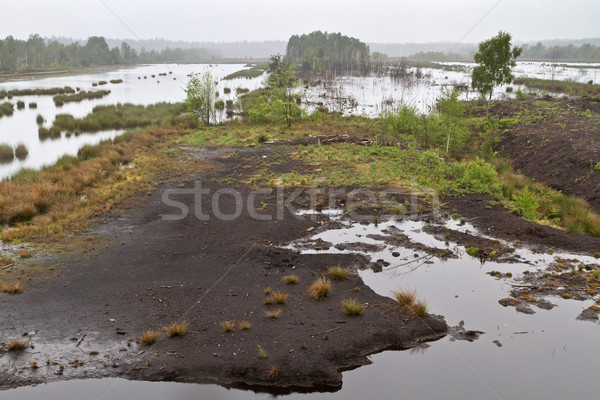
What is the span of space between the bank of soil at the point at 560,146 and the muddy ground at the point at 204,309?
6.15 metres

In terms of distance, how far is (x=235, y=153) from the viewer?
2588cm

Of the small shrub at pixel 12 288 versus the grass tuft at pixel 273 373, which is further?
the small shrub at pixel 12 288

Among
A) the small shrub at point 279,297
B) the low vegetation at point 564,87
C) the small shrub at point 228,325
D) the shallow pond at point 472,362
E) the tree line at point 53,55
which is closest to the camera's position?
the shallow pond at point 472,362

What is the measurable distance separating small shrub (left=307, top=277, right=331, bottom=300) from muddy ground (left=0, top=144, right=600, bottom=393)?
177mm

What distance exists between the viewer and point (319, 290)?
10258mm

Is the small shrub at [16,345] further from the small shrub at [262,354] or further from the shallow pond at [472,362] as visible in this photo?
the small shrub at [262,354]

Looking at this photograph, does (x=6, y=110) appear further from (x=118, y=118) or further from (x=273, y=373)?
(x=273, y=373)

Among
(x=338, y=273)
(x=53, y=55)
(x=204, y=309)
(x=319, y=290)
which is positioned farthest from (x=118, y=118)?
(x=53, y=55)

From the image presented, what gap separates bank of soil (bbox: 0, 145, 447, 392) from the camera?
789 centimetres

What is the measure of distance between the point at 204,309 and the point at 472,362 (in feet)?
19.6

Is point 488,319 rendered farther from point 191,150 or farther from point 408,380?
point 191,150

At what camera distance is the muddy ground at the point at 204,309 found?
7.93m

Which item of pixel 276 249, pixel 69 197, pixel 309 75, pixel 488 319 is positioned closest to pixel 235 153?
pixel 69 197

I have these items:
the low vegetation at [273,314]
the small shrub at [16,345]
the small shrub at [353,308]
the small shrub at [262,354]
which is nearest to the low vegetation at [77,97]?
the small shrub at [16,345]
